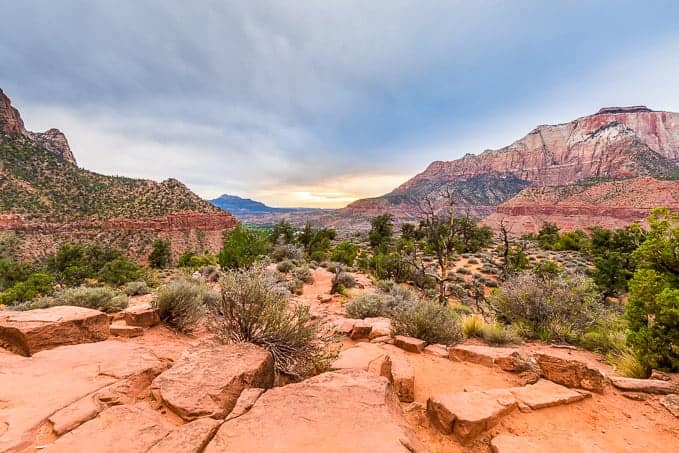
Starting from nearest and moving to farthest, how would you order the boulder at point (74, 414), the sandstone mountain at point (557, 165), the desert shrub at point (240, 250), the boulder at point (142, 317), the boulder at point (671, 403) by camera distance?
1. the boulder at point (74, 414)
2. the boulder at point (671, 403)
3. the boulder at point (142, 317)
4. the desert shrub at point (240, 250)
5. the sandstone mountain at point (557, 165)

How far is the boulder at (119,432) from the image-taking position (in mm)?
2172

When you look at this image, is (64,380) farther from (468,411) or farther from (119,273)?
(119,273)

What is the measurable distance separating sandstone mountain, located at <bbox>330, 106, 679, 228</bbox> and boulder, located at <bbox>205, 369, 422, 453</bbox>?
8297 cm

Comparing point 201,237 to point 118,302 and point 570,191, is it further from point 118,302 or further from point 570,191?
point 570,191

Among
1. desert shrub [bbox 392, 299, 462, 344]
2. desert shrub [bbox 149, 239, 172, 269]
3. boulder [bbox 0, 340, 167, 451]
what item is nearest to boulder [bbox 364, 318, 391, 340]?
desert shrub [bbox 392, 299, 462, 344]

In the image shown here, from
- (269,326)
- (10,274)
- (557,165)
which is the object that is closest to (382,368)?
(269,326)

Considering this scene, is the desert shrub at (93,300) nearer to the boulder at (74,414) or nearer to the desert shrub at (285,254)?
the boulder at (74,414)

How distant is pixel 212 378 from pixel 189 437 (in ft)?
2.96

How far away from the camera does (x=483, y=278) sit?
21359mm

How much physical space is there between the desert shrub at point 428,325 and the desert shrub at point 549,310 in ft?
9.08

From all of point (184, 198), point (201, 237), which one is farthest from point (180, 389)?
point (184, 198)

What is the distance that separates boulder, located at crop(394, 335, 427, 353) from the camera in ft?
19.6

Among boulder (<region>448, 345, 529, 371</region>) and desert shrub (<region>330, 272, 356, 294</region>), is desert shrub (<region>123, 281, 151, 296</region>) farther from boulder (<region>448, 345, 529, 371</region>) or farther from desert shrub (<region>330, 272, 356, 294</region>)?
boulder (<region>448, 345, 529, 371</region>)

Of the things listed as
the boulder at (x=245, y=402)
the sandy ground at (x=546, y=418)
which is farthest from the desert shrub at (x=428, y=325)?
the boulder at (x=245, y=402)
